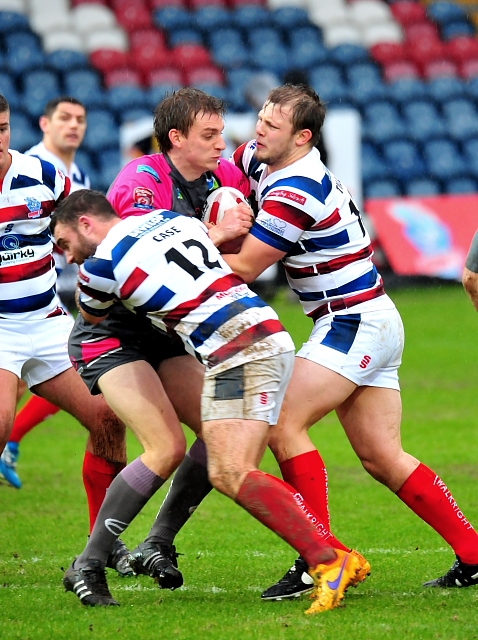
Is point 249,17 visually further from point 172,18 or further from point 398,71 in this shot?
point 398,71

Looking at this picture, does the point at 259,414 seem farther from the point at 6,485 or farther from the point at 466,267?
the point at 6,485

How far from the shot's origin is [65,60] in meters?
17.7

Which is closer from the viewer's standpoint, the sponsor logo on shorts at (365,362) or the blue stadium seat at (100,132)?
the sponsor logo on shorts at (365,362)

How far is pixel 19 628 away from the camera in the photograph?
4148mm

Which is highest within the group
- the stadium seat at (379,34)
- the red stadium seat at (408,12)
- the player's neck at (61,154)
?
the red stadium seat at (408,12)

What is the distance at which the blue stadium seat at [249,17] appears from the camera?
1933 cm

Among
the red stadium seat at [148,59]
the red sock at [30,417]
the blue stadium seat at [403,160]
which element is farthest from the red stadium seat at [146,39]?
the red sock at [30,417]

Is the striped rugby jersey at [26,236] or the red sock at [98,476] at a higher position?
the striped rugby jersey at [26,236]

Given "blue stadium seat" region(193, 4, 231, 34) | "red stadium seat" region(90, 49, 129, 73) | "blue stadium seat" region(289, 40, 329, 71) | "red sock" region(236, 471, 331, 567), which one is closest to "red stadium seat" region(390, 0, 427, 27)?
"blue stadium seat" region(289, 40, 329, 71)

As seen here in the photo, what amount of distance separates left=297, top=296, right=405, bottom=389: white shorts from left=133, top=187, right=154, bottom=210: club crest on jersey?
3.12ft

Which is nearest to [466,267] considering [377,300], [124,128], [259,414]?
[377,300]

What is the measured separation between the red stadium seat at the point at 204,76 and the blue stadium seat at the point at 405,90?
321 centimetres

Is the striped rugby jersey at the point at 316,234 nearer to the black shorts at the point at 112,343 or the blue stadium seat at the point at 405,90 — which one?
the black shorts at the point at 112,343

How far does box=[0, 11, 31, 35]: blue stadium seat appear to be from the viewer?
58.5 feet
